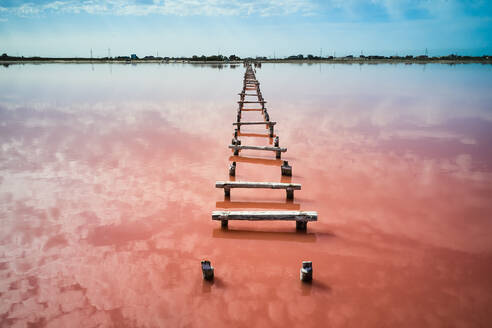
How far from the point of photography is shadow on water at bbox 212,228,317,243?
19.4 feet

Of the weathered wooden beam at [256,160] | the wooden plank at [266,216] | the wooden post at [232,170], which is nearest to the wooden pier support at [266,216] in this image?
the wooden plank at [266,216]

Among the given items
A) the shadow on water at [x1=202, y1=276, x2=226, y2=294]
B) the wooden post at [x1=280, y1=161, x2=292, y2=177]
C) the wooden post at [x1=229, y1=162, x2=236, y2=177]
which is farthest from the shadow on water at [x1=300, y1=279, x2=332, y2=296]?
the wooden post at [x1=229, y1=162, x2=236, y2=177]

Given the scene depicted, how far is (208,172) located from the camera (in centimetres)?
913

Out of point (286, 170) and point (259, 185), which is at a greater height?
point (259, 185)

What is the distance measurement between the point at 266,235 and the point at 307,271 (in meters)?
1.41

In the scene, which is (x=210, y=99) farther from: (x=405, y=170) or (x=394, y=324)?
(x=394, y=324)

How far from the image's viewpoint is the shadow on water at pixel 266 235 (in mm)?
5898

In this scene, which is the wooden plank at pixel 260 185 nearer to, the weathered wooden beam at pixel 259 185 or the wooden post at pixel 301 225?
the weathered wooden beam at pixel 259 185

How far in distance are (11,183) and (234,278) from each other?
6525mm

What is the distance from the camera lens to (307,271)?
4.68 metres

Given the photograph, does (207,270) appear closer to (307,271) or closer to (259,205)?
(307,271)

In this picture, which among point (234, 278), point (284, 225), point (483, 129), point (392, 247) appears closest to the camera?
point (234, 278)

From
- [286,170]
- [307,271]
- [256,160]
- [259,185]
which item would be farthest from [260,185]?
[256,160]

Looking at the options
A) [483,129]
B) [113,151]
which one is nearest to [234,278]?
[113,151]
